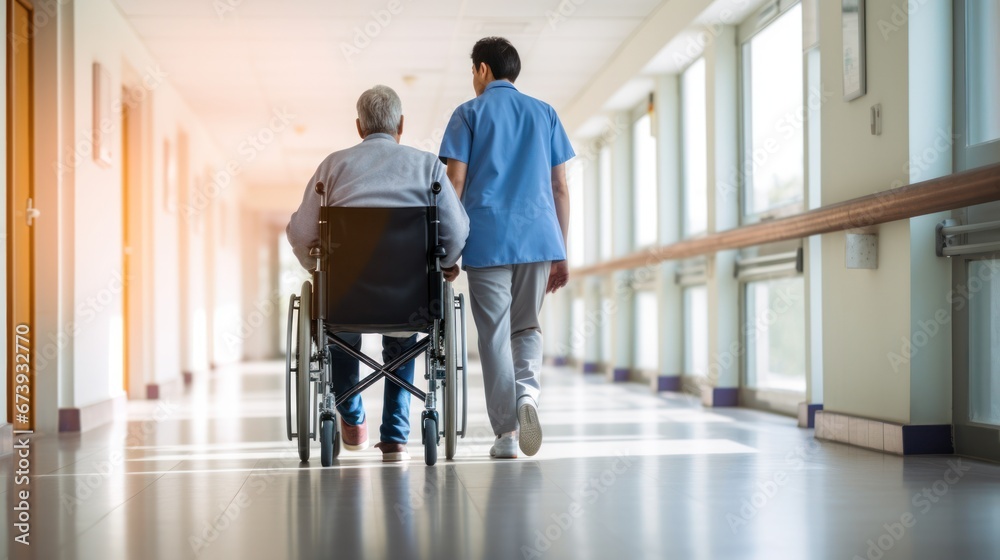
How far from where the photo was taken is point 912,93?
324 cm

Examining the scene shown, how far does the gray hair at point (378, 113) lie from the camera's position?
10.1 ft

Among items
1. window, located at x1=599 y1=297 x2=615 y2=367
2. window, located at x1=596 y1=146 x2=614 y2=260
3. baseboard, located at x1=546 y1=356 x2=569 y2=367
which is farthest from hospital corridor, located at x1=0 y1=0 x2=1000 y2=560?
baseboard, located at x1=546 y1=356 x2=569 y2=367

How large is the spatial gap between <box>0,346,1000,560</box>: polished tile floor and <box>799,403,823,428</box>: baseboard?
0.20 m

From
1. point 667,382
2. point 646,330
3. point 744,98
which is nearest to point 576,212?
point 646,330

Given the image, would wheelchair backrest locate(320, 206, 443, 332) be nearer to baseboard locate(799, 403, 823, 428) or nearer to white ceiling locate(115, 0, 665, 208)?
baseboard locate(799, 403, 823, 428)

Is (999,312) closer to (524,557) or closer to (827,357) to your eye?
(827,357)

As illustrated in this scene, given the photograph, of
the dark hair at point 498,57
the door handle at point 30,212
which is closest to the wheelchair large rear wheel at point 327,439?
the dark hair at point 498,57

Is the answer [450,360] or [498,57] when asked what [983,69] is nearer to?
[498,57]

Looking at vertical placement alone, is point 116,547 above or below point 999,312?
below

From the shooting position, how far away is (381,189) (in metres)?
2.91

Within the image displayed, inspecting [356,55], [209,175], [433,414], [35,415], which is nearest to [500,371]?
[433,414]

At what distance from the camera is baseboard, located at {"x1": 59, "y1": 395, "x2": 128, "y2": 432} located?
4594 mm

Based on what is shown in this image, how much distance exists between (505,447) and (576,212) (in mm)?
7398

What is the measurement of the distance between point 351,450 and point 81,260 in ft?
7.84
